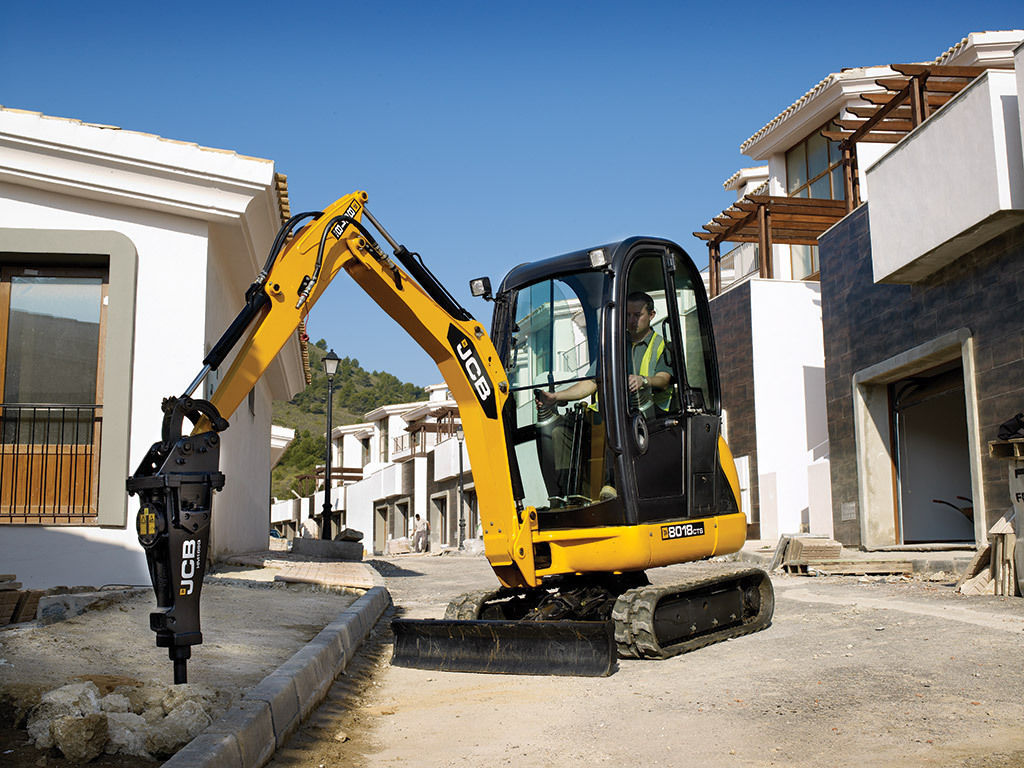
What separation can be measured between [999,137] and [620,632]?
8.72 meters

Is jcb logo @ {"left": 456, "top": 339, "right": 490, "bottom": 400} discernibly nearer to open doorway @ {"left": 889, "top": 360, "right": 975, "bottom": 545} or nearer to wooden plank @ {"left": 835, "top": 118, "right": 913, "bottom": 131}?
open doorway @ {"left": 889, "top": 360, "right": 975, "bottom": 545}

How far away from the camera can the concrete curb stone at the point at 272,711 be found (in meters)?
3.32

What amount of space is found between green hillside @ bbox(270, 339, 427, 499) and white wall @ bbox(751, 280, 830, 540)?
50.4m

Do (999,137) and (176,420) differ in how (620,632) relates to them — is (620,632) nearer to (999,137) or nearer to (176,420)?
(176,420)

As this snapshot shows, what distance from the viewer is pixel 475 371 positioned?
259 inches

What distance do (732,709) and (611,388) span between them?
2.24 metres

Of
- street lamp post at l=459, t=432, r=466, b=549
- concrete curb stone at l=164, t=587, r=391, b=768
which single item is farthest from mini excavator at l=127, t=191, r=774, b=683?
street lamp post at l=459, t=432, r=466, b=549

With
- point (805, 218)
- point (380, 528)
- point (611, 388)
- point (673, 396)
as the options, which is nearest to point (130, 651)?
point (611, 388)

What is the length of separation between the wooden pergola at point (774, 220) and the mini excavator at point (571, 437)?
49.2ft

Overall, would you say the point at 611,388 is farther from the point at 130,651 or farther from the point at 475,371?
the point at 130,651

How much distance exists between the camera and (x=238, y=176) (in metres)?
10.5

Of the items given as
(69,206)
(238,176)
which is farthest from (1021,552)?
(69,206)

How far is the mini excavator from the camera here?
5.96 meters

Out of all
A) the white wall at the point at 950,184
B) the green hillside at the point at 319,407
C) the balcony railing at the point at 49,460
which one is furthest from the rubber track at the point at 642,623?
the green hillside at the point at 319,407
